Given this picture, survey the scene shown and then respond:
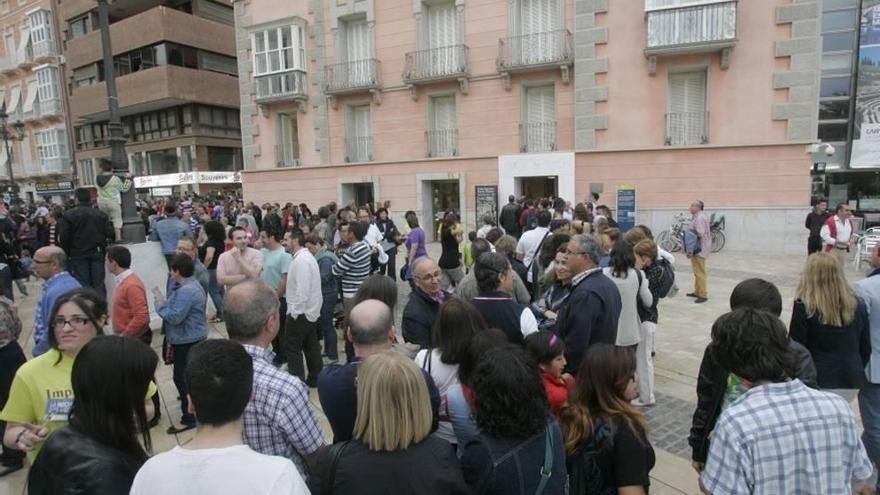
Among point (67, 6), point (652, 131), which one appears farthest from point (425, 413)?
point (67, 6)

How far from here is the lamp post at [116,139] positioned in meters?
7.32

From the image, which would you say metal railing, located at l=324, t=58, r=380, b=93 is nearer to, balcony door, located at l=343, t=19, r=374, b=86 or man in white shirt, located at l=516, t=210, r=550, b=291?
balcony door, located at l=343, t=19, r=374, b=86

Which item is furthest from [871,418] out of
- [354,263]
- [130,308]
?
[130,308]

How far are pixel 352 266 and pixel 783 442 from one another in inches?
180

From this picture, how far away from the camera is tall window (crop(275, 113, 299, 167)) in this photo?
65.2 ft

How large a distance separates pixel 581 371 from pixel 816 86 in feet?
47.3

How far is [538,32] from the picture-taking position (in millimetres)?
15508

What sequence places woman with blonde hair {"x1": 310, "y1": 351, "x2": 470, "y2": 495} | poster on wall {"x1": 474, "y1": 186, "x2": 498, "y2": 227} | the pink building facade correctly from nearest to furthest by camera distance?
woman with blonde hair {"x1": 310, "y1": 351, "x2": 470, "y2": 495} < the pink building facade < poster on wall {"x1": 474, "y1": 186, "x2": 498, "y2": 227}

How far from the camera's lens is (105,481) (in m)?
1.67

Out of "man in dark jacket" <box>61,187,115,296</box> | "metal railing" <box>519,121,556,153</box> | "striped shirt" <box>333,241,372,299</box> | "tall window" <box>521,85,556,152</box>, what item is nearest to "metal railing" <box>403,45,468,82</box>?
"tall window" <box>521,85,556,152</box>

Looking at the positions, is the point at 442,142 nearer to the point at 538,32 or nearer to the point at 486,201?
the point at 486,201

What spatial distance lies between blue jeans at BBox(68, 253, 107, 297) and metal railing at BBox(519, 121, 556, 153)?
475 inches

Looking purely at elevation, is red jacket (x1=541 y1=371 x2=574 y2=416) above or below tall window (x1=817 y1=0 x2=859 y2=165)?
below

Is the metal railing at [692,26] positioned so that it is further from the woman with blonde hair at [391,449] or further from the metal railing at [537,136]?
the woman with blonde hair at [391,449]
